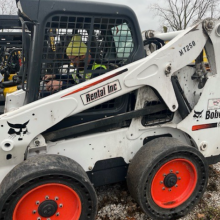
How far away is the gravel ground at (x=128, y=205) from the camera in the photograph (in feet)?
9.55

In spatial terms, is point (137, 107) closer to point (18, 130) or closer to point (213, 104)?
point (213, 104)

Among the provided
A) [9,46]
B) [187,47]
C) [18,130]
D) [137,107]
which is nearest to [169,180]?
[137,107]

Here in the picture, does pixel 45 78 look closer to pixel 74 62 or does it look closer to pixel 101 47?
pixel 74 62

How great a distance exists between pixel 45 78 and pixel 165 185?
5.58 ft

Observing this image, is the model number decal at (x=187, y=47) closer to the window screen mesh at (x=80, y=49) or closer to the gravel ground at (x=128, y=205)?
the window screen mesh at (x=80, y=49)

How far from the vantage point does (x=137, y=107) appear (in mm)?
2875

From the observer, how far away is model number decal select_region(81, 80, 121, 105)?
2522mm

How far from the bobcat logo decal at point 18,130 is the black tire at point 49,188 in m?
0.25

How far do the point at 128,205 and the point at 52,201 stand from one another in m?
1.05

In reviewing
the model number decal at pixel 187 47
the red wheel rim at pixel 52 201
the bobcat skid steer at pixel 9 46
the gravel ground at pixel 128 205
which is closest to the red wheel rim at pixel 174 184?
the gravel ground at pixel 128 205

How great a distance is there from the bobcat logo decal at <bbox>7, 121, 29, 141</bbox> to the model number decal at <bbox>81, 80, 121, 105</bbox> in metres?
0.59

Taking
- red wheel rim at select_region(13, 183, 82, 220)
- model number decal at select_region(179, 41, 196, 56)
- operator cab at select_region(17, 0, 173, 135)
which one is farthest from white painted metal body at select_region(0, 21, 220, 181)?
red wheel rim at select_region(13, 183, 82, 220)

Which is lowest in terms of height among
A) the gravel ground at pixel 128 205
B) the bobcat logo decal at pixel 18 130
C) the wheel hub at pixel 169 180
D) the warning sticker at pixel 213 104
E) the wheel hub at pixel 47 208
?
the gravel ground at pixel 128 205

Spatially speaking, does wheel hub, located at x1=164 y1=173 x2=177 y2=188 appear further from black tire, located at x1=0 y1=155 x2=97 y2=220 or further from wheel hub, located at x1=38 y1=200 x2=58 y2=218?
wheel hub, located at x1=38 y1=200 x2=58 y2=218
